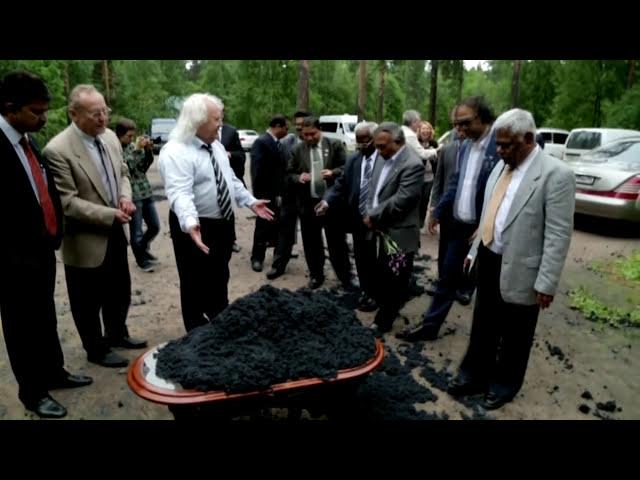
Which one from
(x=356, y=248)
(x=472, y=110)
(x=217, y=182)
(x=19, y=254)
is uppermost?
(x=472, y=110)

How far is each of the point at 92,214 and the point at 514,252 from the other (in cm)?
285

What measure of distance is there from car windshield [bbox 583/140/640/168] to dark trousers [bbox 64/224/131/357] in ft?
28.3

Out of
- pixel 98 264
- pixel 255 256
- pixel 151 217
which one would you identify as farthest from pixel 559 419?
pixel 151 217

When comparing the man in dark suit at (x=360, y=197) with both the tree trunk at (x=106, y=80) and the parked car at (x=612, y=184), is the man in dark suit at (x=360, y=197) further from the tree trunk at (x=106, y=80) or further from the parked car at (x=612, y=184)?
the tree trunk at (x=106, y=80)

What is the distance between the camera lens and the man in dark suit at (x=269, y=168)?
239 inches

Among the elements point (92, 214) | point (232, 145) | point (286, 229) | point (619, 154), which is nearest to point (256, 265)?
point (286, 229)

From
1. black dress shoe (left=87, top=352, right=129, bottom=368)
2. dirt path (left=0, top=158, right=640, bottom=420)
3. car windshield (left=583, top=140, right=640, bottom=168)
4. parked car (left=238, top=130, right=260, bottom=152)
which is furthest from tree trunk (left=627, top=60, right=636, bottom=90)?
black dress shoe (left=87, top=352, right=129, bottom=368)

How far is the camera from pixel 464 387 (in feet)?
11.1

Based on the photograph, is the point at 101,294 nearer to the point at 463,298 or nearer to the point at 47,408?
the point at 47,408

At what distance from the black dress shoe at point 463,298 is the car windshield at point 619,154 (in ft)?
17.2

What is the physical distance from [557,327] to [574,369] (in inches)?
35.7

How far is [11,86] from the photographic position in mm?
2621

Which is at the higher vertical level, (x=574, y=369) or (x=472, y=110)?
(x=472, y=110)
